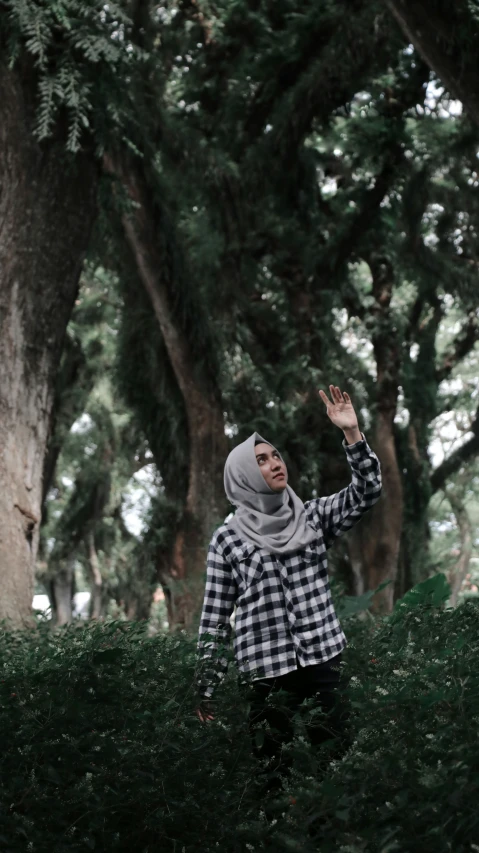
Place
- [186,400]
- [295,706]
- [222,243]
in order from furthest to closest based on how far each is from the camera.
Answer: [222,243] → [186,400] → [295,706]

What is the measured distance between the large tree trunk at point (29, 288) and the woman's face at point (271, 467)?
11.7 ft

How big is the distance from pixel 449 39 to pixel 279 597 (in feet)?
16.0

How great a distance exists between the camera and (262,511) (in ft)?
14.4

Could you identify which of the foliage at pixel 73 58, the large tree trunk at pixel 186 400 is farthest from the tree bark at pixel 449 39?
the large tree trunk at pixel 186 400

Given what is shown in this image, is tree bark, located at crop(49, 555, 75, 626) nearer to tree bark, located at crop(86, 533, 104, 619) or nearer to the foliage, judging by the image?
tree bark, located at crop(86, 533, 104, 619)

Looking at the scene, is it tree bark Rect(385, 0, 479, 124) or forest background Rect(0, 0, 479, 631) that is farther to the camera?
forest background Rect(0, 0, 479, 631)

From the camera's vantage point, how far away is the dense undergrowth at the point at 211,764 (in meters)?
2.79

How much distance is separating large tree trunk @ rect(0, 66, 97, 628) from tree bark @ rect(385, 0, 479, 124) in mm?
2675

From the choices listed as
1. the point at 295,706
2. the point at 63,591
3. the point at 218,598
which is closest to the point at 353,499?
the point at 218,598

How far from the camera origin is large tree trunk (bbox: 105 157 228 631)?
1276 centimetres

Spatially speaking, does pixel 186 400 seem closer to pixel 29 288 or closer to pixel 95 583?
pixel 29 288

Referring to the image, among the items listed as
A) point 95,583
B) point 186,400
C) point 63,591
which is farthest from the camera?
point 95,583

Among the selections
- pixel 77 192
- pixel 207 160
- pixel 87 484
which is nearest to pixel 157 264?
pixel 207 160

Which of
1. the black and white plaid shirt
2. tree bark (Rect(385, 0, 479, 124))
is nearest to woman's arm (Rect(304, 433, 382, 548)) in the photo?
the black and white plaid shirt
